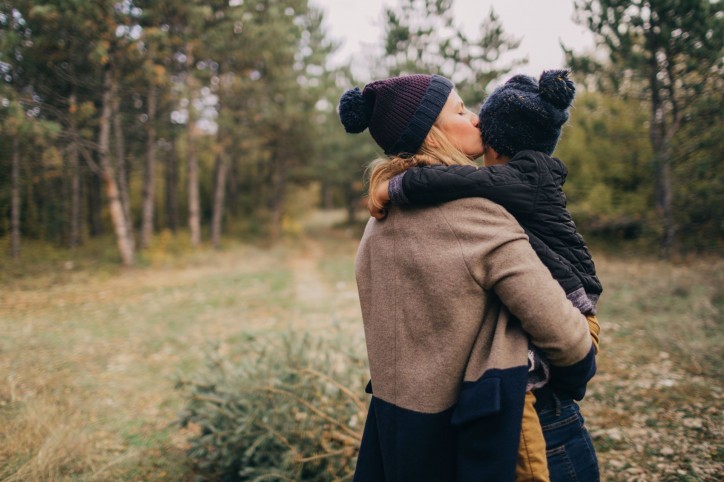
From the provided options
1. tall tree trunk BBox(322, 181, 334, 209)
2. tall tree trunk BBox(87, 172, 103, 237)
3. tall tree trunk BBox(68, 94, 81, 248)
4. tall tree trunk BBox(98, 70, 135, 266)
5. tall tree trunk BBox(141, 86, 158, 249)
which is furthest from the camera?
tall tree trunk BBox(322, 181, 334, 209)

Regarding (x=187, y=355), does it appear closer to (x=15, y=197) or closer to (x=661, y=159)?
(x=661, y=159)

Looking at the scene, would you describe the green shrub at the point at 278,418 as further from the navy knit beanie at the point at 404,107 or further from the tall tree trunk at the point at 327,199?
the tall tree trunk at the point at 327,199

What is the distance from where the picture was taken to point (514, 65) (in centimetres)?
1229

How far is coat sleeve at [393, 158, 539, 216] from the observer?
4.27 ft

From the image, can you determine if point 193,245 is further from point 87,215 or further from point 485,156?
point 485,156

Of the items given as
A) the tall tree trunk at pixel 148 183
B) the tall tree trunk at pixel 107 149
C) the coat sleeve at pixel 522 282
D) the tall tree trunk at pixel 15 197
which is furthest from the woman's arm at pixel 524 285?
the tall tree trunk at pixel 148 183

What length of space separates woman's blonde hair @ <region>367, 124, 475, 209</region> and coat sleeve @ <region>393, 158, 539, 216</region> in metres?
0.12

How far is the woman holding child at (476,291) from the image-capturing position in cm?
122

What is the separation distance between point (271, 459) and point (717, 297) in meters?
6.31

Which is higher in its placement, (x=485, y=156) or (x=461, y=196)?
(x=485, y=156)

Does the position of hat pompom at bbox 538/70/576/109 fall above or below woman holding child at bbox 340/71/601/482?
above

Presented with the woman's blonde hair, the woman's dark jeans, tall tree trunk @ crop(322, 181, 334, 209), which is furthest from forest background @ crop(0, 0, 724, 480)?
tall tree trunk @ crop(322, 181, 334, 209)

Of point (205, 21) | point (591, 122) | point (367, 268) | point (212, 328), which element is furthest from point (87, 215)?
point (367, 268)

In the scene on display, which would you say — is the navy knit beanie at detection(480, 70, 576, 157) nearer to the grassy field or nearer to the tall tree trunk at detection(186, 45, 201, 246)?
the grassy field
